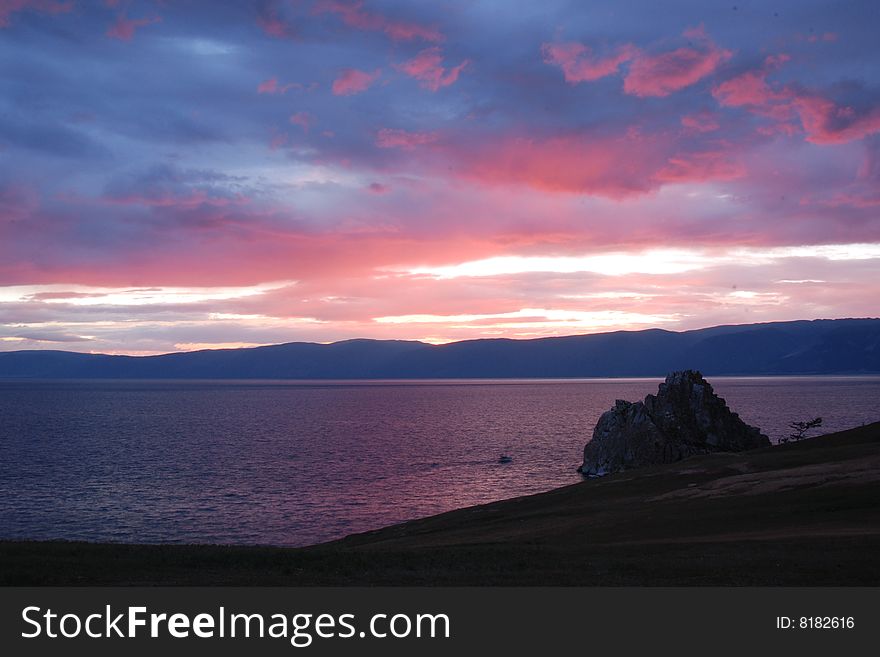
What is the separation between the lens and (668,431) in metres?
97.5

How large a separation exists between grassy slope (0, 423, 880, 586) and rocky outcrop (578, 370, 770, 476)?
42.6 meters

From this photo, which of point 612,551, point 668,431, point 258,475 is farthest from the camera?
point 668,431

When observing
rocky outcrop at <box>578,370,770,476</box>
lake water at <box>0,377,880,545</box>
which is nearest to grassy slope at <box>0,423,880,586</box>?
lake water at <box>0,377,880,545</box>

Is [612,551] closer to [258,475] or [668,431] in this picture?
[258,475]

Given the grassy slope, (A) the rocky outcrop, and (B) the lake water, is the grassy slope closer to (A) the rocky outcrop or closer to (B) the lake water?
(B) the lake water

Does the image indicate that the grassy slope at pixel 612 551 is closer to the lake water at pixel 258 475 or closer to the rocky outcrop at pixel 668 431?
the lake water at pixel 258 475

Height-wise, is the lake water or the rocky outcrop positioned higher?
the rocky outcrop

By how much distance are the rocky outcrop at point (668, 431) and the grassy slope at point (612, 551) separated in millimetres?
42615

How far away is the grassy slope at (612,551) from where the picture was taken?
2312cm

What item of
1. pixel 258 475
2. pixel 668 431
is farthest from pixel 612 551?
pixel 668 431

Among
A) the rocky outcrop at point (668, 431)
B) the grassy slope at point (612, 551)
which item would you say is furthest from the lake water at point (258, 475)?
the grassy slope at point (612, 551)

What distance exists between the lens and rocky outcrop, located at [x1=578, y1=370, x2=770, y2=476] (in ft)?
303

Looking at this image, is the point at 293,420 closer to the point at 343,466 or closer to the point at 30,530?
the point at 343,466

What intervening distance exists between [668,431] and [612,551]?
72.7 m
